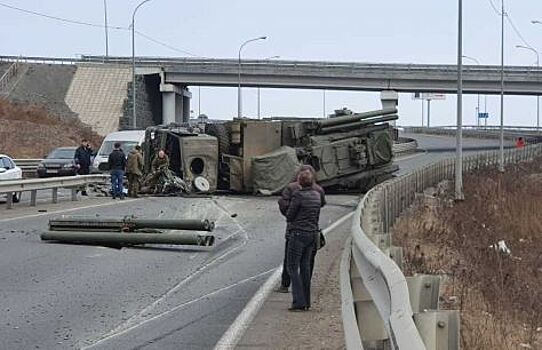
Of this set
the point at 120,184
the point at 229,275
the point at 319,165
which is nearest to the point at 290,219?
the point at 229,275

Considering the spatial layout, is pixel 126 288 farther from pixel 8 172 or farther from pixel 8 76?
pixel 8 76

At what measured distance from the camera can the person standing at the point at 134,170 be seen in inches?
1104

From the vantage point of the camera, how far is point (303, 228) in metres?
11.1

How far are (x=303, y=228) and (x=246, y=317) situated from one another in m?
1.33

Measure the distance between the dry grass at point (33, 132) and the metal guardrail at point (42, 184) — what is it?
3348 cm

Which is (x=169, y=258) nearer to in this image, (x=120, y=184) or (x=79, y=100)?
(x=120, y=184)

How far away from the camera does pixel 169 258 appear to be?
49.9 ft

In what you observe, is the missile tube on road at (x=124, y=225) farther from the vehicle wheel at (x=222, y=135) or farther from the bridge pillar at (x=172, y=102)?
the bridge pillar at (x=172, y=102)

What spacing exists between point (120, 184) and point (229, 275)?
1518 cm

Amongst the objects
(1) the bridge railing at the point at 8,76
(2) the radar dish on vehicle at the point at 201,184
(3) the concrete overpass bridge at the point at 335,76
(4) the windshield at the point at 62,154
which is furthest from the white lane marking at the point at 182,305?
(1) the bridge railing at the point at 8,76

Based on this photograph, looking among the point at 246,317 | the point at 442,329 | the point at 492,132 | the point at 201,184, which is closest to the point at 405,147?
the point at 492,132

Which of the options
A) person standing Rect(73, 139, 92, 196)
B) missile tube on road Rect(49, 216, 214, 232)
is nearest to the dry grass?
person standing Rect(73, 139, 92, 196)

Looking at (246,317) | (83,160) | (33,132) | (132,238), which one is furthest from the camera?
(33,132)

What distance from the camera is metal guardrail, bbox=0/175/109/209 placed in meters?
23.9
